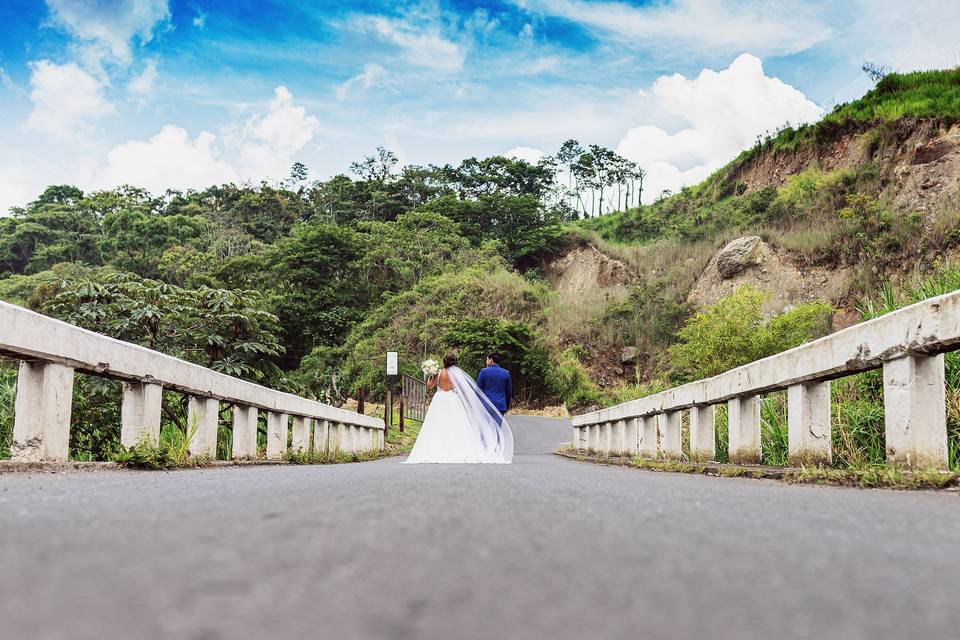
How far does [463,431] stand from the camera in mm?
13656

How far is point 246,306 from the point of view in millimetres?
10539

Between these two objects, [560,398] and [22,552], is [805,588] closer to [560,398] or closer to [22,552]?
[22,552]

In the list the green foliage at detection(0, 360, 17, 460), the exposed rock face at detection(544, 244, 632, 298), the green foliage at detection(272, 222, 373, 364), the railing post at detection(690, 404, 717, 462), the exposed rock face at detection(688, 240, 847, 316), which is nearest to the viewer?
the railing post at detection(690, 404, 717, 462)

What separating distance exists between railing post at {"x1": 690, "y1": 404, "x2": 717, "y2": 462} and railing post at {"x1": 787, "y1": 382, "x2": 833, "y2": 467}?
1866 mm

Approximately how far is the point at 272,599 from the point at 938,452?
4.61 m

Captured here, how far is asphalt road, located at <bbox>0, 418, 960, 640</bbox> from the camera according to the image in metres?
1.26

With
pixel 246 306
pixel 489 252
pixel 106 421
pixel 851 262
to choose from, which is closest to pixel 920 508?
pixel 106 421

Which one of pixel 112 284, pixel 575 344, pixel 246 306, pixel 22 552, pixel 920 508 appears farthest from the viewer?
pixel 575 344

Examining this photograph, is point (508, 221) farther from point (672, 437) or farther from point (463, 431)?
point (672, 437)

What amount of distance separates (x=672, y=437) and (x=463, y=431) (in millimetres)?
5582

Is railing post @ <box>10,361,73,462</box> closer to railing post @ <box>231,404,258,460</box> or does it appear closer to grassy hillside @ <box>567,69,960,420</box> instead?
railing post @ <box>231,404,258,460</box>

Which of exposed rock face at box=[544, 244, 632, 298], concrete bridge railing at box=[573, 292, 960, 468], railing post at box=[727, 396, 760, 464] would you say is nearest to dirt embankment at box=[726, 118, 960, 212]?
exposed rock face at box=[544, 244, 632, 298]

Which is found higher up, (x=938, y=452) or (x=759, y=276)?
(x=759, y=276)

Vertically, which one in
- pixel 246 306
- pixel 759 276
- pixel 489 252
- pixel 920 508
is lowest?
pixel 920 508
